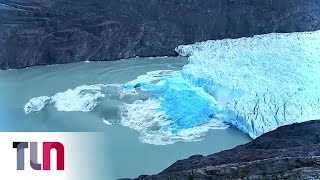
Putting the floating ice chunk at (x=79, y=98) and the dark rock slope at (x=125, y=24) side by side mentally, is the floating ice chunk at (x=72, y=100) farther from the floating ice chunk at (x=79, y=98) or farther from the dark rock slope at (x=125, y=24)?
the dark rock slope at (x=125, y=24)

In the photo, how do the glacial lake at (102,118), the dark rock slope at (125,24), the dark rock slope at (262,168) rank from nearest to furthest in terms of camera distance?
the dark rock slope at (262,168) → the glacial lake at (102,118) → the dark rock slope at (125,24)

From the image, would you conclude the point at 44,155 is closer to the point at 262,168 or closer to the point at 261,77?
the point at 262,168

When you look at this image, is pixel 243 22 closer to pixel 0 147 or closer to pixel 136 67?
pixel 136 67

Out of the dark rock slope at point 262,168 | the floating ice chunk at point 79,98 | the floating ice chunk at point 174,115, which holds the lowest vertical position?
the dark rock slope at point 262,168

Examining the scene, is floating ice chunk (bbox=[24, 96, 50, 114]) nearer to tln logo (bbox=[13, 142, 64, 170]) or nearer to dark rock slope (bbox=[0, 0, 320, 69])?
dark rock slope (bbox=[0, 0, 320, 69])

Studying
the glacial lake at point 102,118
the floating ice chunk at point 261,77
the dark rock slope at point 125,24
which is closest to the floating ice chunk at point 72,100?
the glacial lake at point 102,118

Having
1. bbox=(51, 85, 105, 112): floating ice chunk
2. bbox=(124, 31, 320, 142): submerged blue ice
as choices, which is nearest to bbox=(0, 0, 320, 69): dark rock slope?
bbox=(124, 31, 320, 142): submerged blue ice

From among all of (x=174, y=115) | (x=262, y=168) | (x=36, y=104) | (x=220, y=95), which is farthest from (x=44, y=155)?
(x=220, y=95)
